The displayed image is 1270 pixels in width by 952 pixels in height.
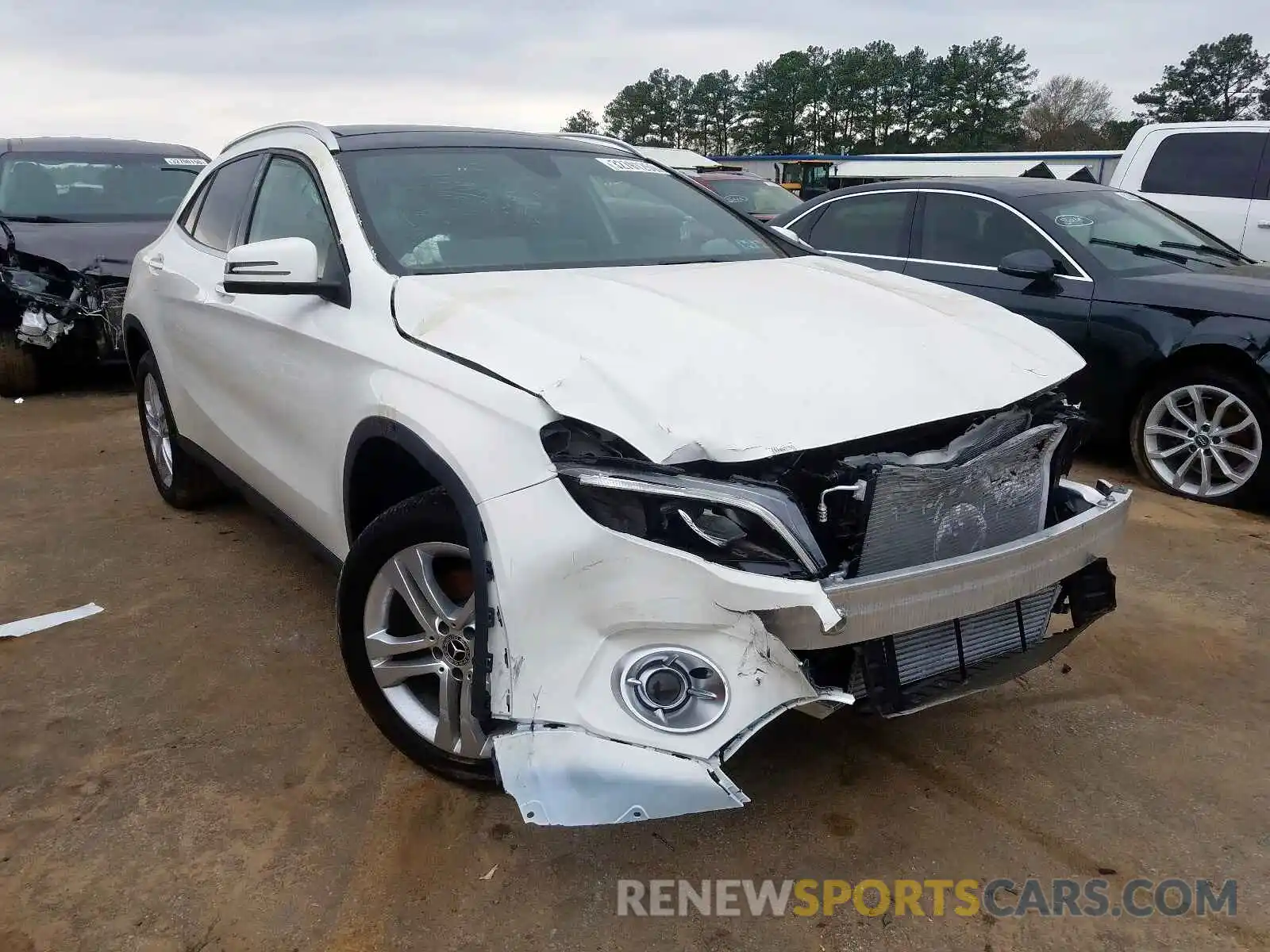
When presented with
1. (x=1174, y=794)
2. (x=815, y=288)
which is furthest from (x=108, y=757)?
(x=1174, y=794)

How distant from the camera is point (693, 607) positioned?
6.44 feet

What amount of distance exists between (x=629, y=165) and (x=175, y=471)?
2604 mm

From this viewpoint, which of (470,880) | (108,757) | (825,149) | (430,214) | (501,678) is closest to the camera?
(501,678)

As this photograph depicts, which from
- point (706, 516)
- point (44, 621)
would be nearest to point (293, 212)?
point (44, 621)

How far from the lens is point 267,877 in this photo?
2322 millimetres

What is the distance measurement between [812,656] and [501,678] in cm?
65

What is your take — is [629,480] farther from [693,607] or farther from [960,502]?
[960,502]

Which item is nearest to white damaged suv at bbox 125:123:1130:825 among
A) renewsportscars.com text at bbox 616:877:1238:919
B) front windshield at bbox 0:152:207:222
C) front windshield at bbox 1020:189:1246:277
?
renewsportscars.com text at bbox 616:877:1238:919

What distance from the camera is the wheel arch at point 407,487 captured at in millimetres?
2090

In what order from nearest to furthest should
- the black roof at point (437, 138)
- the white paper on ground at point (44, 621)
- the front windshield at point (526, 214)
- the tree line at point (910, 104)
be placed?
the front windshield at point (526, 214), the black roof at point (437, 138), the white paper on ground at point (44, 621), the tree line at point (910, 104)

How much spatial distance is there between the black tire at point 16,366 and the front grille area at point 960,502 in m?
7.26

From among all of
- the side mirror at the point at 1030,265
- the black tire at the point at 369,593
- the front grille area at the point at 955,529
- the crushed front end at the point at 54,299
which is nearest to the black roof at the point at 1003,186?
the side mirror at the point at 1030,265

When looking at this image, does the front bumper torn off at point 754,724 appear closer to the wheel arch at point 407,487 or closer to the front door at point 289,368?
the wheel arch at point 407,487

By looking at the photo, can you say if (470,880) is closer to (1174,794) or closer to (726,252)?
(1174,794)
